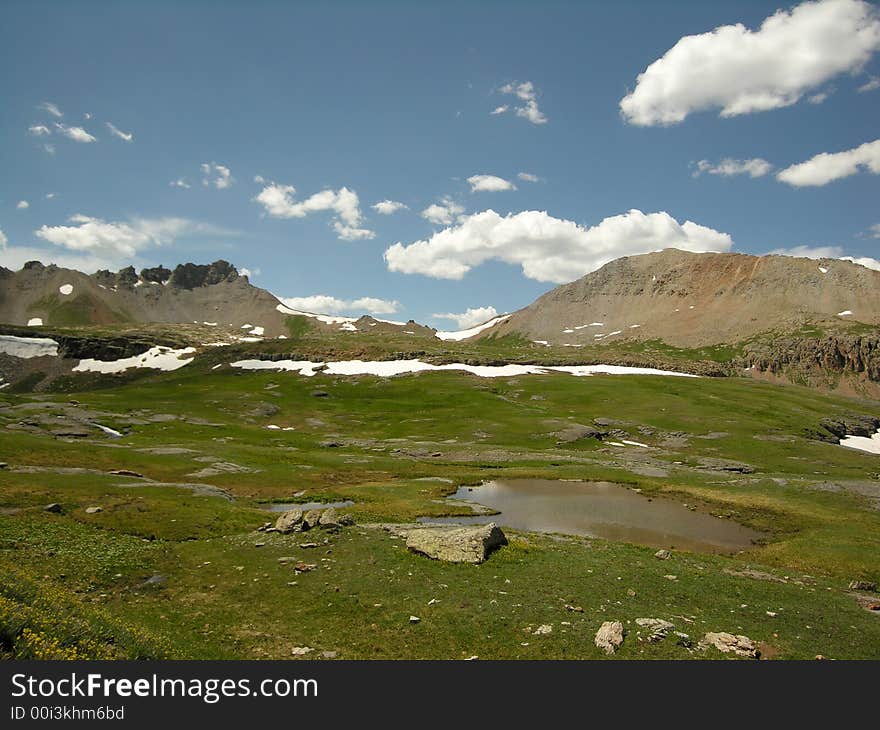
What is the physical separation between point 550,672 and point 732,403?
14358 centimetres

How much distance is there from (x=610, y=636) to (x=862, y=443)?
13469cm

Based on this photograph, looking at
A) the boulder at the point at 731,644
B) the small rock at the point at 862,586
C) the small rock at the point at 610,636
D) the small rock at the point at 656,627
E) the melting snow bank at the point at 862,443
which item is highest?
the small rock at the point at 610,636

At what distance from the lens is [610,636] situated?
19844 millimetres

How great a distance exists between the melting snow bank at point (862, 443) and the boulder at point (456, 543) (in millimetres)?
120217

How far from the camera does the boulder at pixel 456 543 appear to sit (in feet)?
96.9

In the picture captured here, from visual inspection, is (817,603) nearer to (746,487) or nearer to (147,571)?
(147,571)

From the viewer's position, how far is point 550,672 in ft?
47.5

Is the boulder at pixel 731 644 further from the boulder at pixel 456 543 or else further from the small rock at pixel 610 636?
the boulder at pixel 456 543

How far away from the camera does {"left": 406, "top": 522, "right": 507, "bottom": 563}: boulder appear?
29531 mm

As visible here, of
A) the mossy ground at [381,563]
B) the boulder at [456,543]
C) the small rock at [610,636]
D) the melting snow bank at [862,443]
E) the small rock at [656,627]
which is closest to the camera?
the small rock at [610,636]

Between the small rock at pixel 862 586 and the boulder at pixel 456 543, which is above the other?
the boulder at pixel 456 543

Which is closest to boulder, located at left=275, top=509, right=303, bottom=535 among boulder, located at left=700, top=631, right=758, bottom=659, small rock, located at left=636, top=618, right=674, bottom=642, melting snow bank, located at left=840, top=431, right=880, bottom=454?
small rock, located at left=636, top=618, right=674, bottom=642

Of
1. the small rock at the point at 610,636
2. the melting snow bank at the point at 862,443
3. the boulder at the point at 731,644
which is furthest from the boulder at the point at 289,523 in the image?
the melting snow bank at the point at 862,443

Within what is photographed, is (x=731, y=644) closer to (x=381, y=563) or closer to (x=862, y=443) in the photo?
(x=381, y=563)
